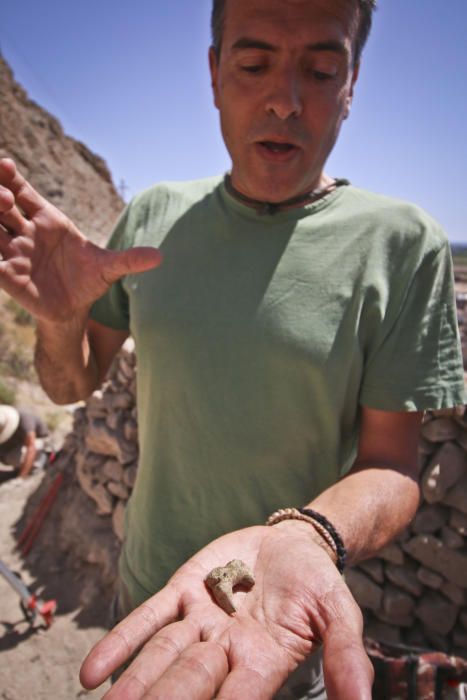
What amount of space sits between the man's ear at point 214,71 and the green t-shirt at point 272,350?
341 mm

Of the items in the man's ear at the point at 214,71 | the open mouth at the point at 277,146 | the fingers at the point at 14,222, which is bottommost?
the fingers at the point at 14,222

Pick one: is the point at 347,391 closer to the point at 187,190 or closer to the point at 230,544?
the point at 230,544

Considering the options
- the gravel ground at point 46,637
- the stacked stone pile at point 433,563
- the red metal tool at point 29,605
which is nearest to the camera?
the stacked stone pile at point 433,563

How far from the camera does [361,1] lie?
1.41m

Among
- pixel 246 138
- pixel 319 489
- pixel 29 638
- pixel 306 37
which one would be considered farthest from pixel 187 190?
pixel 29 638

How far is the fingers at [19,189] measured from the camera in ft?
4.36

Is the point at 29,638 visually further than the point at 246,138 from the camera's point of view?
Yes

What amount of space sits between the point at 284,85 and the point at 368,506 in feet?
4.06

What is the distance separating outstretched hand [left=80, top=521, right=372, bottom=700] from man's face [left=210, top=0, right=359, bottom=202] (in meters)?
1.07

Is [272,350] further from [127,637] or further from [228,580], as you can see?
[127,637]

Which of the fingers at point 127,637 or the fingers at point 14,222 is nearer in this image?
the fingers at point 127,637

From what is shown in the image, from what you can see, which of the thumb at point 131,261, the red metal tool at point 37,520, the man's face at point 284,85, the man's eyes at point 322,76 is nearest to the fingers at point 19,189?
the thumb at point 131,261

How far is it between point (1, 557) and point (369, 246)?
581cm

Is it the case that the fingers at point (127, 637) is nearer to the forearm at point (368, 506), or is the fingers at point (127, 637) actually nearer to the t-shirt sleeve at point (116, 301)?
the forearm at point (368, 506)
